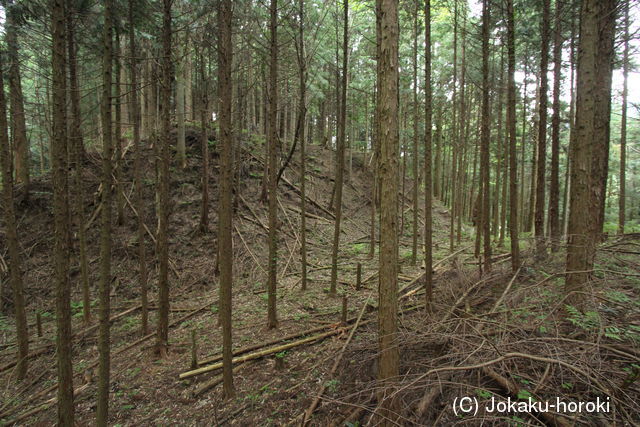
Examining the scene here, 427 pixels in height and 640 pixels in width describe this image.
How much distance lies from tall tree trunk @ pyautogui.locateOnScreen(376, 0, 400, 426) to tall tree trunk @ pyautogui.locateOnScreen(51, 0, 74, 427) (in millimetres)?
4573

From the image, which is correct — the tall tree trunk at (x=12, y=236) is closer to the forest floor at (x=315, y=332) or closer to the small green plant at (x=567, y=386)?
the forest floor at (x=315, y=332)

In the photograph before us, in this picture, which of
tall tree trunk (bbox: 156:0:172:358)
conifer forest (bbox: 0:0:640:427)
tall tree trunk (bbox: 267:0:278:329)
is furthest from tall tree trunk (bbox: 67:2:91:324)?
tall tree trunk (bbox: 267:0:278:329)

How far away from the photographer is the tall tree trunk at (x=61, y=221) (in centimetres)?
439

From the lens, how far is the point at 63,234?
15.2 ft

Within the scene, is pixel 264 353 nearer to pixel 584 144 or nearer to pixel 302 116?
pixel 302 116

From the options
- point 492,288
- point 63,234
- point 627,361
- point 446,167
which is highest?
point 446,167

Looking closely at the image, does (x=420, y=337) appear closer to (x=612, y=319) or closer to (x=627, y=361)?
(x=627, y=361)

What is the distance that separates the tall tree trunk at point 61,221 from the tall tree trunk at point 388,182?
15.0 feet

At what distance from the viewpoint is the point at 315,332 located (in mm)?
7441

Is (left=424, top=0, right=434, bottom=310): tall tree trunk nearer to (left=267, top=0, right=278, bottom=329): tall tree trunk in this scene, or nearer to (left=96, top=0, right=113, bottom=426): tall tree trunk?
(left=267, top=0, right=278, bottom=329): tall tree trunk

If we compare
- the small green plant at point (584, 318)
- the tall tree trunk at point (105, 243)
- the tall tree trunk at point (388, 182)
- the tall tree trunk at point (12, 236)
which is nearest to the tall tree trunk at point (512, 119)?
the small green plant at point (584, 318)

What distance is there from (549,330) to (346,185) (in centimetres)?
1835

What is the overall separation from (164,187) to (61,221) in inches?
99.0

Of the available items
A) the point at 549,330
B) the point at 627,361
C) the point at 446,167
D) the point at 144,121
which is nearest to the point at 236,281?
the point at 549,330
